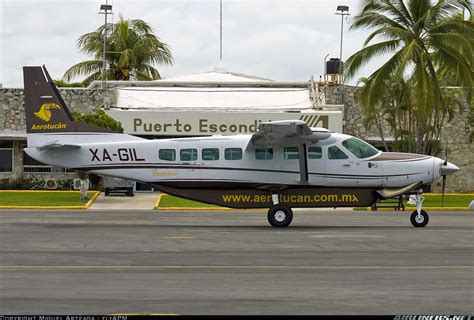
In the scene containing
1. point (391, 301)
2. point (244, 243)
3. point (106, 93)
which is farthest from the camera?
point (106, 93)

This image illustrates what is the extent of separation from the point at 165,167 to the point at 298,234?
456 cm

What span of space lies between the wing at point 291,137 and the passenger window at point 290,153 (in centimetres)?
22

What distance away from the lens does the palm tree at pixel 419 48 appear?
38.8 m

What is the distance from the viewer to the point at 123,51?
59.1m

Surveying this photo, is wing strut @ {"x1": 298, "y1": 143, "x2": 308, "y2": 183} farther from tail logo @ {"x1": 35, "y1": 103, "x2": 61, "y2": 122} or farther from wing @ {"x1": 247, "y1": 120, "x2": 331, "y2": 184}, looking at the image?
tail logo @ {"x1": 35, "y1": 103, "x2": 61, "y2": 122}

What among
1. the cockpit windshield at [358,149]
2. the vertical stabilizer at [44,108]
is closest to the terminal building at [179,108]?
the vertical stabilizer at [44,108]

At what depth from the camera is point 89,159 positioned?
25.1 metres

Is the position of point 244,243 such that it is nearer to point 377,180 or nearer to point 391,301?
point 377,180

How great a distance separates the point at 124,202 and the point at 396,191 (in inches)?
620

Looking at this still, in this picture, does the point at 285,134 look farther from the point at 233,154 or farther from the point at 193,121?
the point at 193,121

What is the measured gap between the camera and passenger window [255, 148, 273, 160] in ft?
82.6

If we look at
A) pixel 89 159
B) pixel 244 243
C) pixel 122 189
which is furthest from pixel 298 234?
pixel 122 189

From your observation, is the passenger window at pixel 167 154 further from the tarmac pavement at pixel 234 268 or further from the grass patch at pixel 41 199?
the grass patch at pixel 41 199

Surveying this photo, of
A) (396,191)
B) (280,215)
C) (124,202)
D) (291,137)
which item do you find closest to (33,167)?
(124,202)
